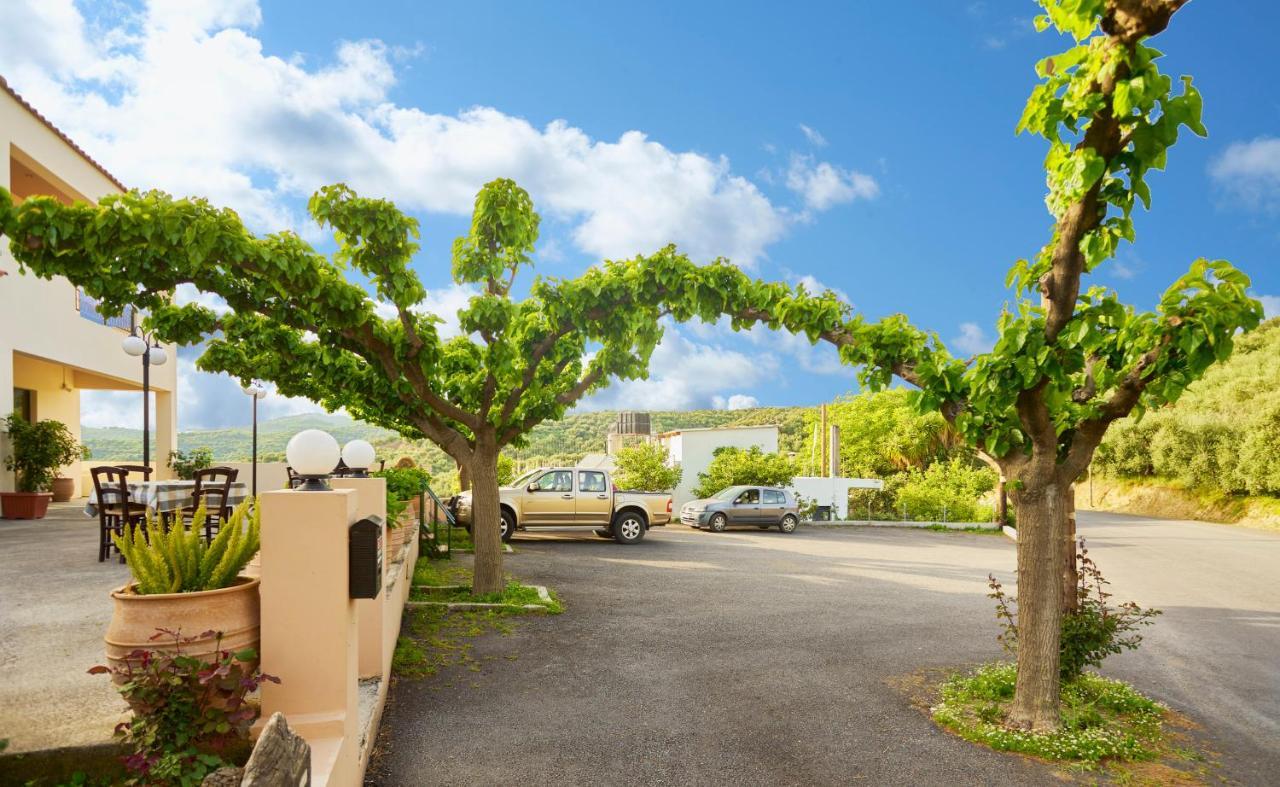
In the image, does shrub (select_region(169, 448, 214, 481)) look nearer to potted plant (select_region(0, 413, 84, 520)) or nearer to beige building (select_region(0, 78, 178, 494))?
beige building (select_region(0, 78, 178, 494))

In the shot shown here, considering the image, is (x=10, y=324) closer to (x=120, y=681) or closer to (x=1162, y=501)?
(x=120, y=681)

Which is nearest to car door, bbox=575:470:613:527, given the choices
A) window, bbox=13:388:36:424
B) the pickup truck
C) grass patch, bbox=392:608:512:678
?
the pickup truck

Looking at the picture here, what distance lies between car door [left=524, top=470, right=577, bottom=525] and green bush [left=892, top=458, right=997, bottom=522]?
47.5ft

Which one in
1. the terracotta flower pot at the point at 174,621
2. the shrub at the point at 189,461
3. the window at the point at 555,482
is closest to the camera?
the terracotta flower pot at the point at 174,621

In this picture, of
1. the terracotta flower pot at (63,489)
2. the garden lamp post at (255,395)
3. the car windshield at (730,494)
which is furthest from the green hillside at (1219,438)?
the terracotta flower pot at (63,489)

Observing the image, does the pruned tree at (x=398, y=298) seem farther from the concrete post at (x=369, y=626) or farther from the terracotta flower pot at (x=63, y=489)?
the terracotta flower pot at (x=63, y=489)

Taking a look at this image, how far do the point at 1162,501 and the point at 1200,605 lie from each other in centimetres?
2738

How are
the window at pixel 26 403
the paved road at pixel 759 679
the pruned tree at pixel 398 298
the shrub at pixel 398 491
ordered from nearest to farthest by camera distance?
the paved road at pixel 759 679 < the pruned tree at pixel 398 298 < the shrub at pixel 398 491 < the window at pixel 26 403

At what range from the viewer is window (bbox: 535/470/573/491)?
1764 cm

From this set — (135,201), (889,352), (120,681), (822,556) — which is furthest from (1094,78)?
(822,556)

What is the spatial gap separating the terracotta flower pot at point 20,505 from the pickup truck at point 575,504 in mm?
8110

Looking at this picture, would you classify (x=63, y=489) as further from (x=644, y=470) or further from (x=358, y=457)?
(x=358, y=457)

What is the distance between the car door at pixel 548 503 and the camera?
57.4ft

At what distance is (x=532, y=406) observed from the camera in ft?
34.8
